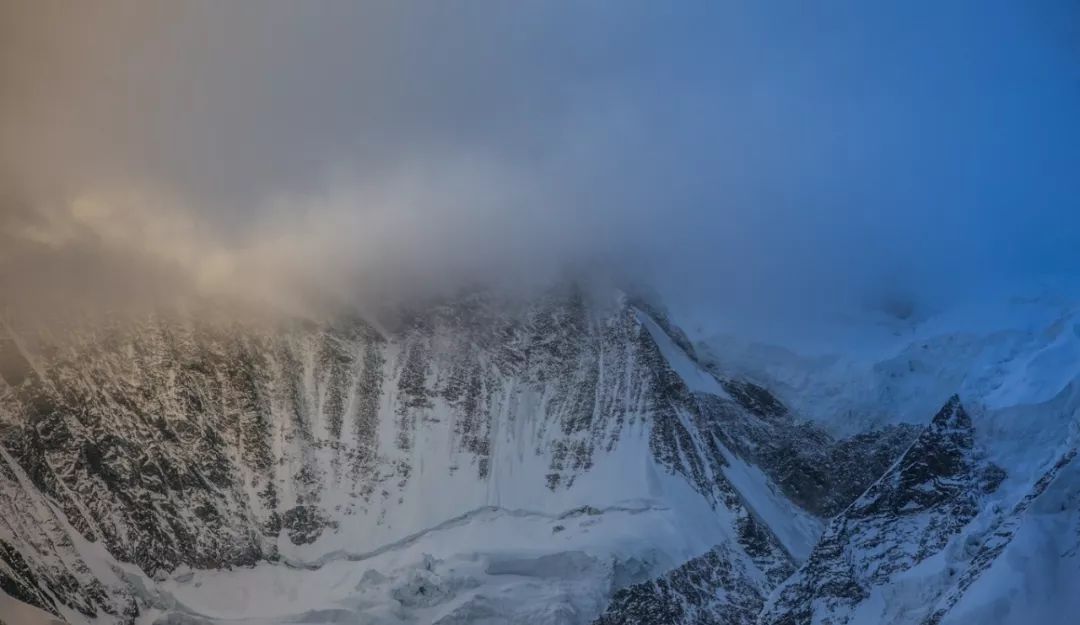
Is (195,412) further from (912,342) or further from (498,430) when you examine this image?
(912,342)

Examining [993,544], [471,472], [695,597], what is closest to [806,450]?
[695,597]

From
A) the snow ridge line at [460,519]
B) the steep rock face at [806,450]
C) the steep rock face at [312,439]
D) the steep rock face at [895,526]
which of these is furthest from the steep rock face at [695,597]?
the steep rock face at [806,450]

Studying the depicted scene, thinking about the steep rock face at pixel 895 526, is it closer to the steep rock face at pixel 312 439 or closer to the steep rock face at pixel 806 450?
the steep rock face at pixel 312 439

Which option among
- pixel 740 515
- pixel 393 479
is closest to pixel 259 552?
pixel 393 479

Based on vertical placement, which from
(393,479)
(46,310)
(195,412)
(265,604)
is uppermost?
(46,310)

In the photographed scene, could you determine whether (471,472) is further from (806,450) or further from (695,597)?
(806,450)

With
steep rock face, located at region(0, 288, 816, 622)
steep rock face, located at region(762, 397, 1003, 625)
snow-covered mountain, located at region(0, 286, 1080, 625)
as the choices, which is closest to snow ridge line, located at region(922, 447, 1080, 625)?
snow-covered mountain, located at region(0, 286, 1080, 625)
